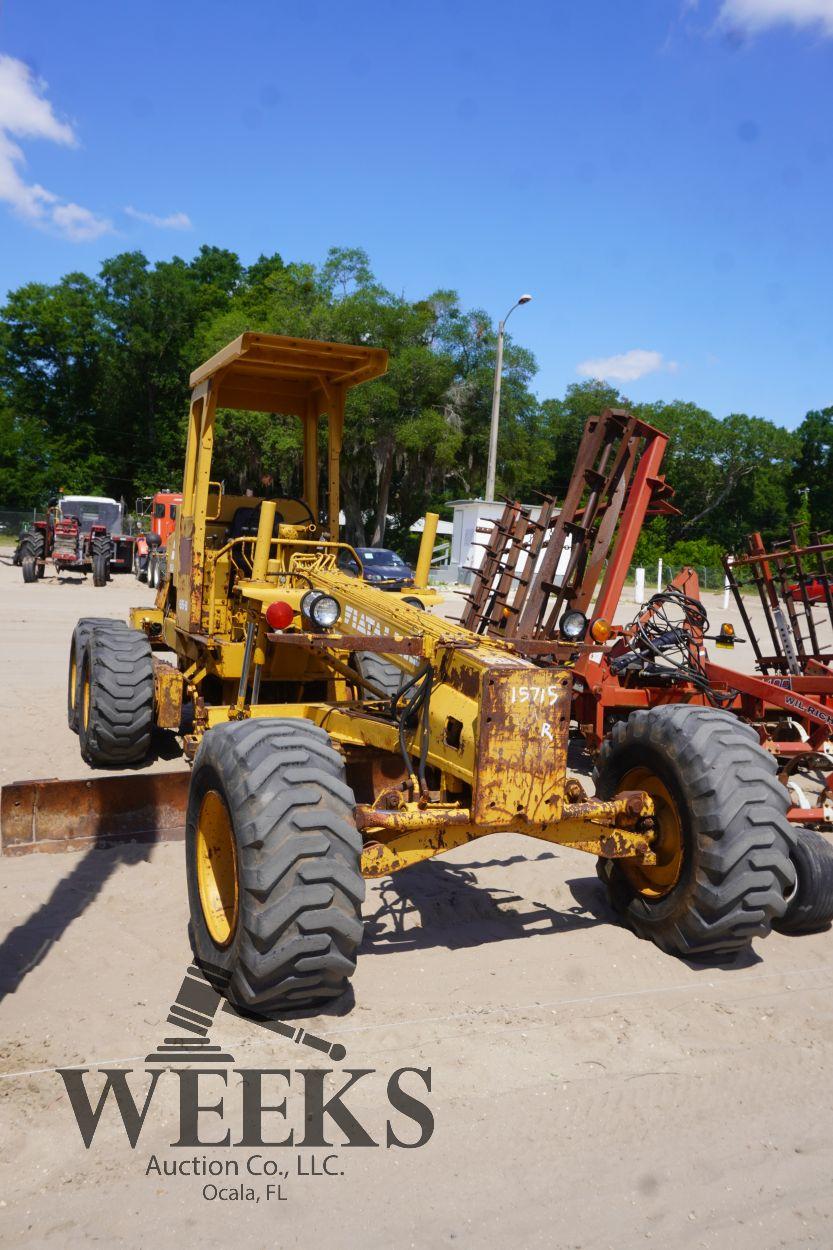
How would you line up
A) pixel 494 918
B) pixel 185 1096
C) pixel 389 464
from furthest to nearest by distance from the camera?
1. pixel 389 464
2. pixel 494 918
3. pixel 185 1096

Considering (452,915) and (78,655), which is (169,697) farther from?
(452,915)

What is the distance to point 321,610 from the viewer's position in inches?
206

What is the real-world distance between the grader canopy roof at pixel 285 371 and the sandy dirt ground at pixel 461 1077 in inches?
Answer: 130

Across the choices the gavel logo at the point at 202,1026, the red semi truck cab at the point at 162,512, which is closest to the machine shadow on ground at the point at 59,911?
the gavel logo at the point at 202,1026

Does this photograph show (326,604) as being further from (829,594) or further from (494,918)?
(829,594)

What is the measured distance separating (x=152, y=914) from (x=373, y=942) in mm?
1205

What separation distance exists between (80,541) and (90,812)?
2313 centimetres

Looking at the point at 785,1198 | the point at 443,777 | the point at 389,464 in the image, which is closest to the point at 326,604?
the point at 443,777

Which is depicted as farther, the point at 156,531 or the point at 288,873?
the point at 156,531

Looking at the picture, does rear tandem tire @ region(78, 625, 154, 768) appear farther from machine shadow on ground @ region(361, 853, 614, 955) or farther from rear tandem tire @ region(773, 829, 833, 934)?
rear tandem tire @ region(773, 829, 833, 934)

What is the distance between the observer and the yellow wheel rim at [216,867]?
15.0ft

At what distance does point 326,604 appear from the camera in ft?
17.2

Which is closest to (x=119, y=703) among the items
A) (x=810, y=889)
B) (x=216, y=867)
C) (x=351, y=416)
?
(x=216, y=867)

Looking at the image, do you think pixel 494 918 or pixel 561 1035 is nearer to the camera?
pixel 561 1035
